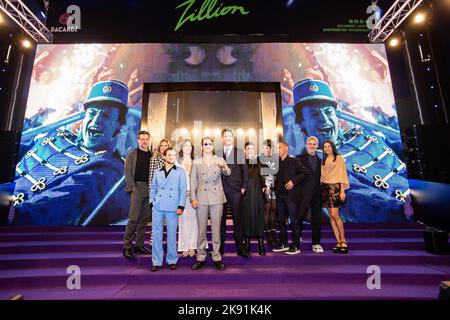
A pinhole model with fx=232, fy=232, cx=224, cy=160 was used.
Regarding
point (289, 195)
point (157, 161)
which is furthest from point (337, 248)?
point (157, 161)

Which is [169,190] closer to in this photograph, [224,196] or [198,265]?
[224,196]

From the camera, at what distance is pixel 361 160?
576 cm

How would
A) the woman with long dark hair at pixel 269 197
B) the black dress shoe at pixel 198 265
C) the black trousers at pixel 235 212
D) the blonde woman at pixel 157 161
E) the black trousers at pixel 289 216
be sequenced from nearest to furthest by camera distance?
the black dress shoe at pixel 198 265 → the black trousers at pixel 235 212 → the black trousers at pixel 289 216 → the blonde woman at pixel 157 161 → the woman with long dark hair at pixel 269 197

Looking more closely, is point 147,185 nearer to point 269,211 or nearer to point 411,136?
point 269,211

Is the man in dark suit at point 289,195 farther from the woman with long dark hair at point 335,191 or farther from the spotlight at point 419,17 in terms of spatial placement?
the spotlight at point 419,17

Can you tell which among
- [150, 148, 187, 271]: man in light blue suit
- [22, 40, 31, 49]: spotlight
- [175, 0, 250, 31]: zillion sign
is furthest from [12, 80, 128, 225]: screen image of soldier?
[150, 148, 187, 271]: man in light blue suit

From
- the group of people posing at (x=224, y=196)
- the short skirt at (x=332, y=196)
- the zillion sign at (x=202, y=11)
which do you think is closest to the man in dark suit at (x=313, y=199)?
the group of people posing at (x=224, y=196)

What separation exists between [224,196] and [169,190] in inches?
30.8

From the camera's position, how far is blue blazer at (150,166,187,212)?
128 inches

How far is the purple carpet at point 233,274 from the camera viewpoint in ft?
8.87

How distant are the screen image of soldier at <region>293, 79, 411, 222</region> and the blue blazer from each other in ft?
12.7

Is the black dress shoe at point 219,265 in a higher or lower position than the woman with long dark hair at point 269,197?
lower

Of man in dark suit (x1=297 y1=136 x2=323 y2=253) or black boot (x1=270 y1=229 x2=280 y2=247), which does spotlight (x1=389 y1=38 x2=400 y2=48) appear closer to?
man in dark suit (x1=297 y1=136 x2=323 y2=253)

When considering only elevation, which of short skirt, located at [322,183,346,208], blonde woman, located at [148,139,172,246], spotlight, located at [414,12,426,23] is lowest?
short skirt, located at [322,183,346,208]
